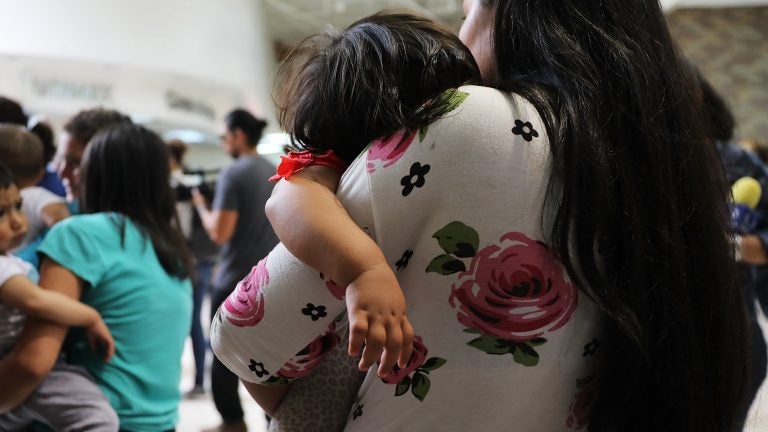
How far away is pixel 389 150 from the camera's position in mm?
808

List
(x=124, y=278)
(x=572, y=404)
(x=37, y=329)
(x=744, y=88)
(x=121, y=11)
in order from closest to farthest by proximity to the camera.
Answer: (x=572, y=404)
(x=37, y=329)
(x=124, y=278)
(x=121, y=11)
(x=744, y=88)

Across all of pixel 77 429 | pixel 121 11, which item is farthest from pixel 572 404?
pixel 121 11

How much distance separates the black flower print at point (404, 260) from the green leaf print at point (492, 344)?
11 cm

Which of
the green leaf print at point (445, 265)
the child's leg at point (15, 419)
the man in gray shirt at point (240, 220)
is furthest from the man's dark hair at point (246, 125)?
the green leaf print at point (445, 265)

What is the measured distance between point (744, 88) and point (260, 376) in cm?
856

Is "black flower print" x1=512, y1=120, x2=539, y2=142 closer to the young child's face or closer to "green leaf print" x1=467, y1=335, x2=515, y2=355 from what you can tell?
"green leaf print" x1=467, y1=335, x2=515, y2=355

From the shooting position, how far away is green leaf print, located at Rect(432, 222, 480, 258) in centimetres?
80

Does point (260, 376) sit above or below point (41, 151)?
above

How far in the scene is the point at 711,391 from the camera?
0.94 meters

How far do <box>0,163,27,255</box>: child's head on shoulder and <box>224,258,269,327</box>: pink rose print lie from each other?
99 cm

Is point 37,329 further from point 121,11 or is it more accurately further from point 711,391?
point 121,11

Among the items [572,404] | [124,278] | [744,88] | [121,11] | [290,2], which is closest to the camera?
[572,404]

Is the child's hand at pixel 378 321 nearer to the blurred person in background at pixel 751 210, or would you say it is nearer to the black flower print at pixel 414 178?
the black flower print at pixel 414 178

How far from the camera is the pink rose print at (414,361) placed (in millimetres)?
833
